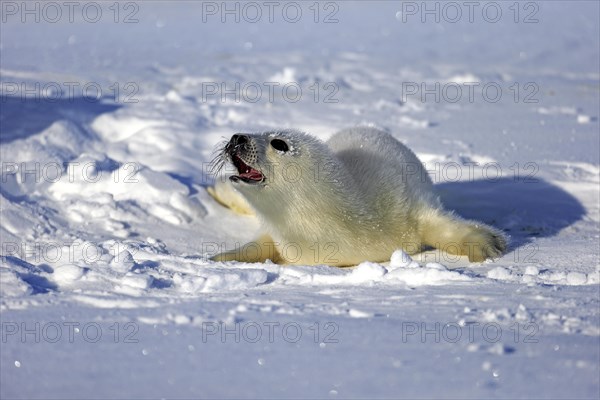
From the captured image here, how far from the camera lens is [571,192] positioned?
4.43 metres

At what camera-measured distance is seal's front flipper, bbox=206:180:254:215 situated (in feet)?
14.0

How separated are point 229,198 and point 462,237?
1361 millimetres

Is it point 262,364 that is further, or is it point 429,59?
point 429,59

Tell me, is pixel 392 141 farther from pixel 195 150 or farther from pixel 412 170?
pixel 195 150

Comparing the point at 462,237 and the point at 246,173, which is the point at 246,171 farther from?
the point at 462,237

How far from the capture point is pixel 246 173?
3.46 meters

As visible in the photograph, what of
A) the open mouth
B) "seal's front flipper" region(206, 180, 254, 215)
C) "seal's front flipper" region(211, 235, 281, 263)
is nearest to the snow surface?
"seal's front flipper" region(206, 180, 254, 215)

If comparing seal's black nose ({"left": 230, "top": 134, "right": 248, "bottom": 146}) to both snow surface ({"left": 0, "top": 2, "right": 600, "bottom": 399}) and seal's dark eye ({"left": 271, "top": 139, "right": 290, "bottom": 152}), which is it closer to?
seal's dark eye ({"left": 271, "top": 139, "right": 290, "bottom": 152})

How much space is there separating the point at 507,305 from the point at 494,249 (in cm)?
87

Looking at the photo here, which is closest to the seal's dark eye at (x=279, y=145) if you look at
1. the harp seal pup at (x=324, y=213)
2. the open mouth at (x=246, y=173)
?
the harp seal pup at (x=324, y=213)

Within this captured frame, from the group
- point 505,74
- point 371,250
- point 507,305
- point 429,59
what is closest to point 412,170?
point 371,250

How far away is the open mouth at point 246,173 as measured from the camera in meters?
3.42

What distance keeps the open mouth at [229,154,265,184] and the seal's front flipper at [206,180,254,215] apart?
0.78 metres

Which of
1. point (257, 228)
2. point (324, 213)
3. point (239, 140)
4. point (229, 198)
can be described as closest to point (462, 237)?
point (324, 213)
